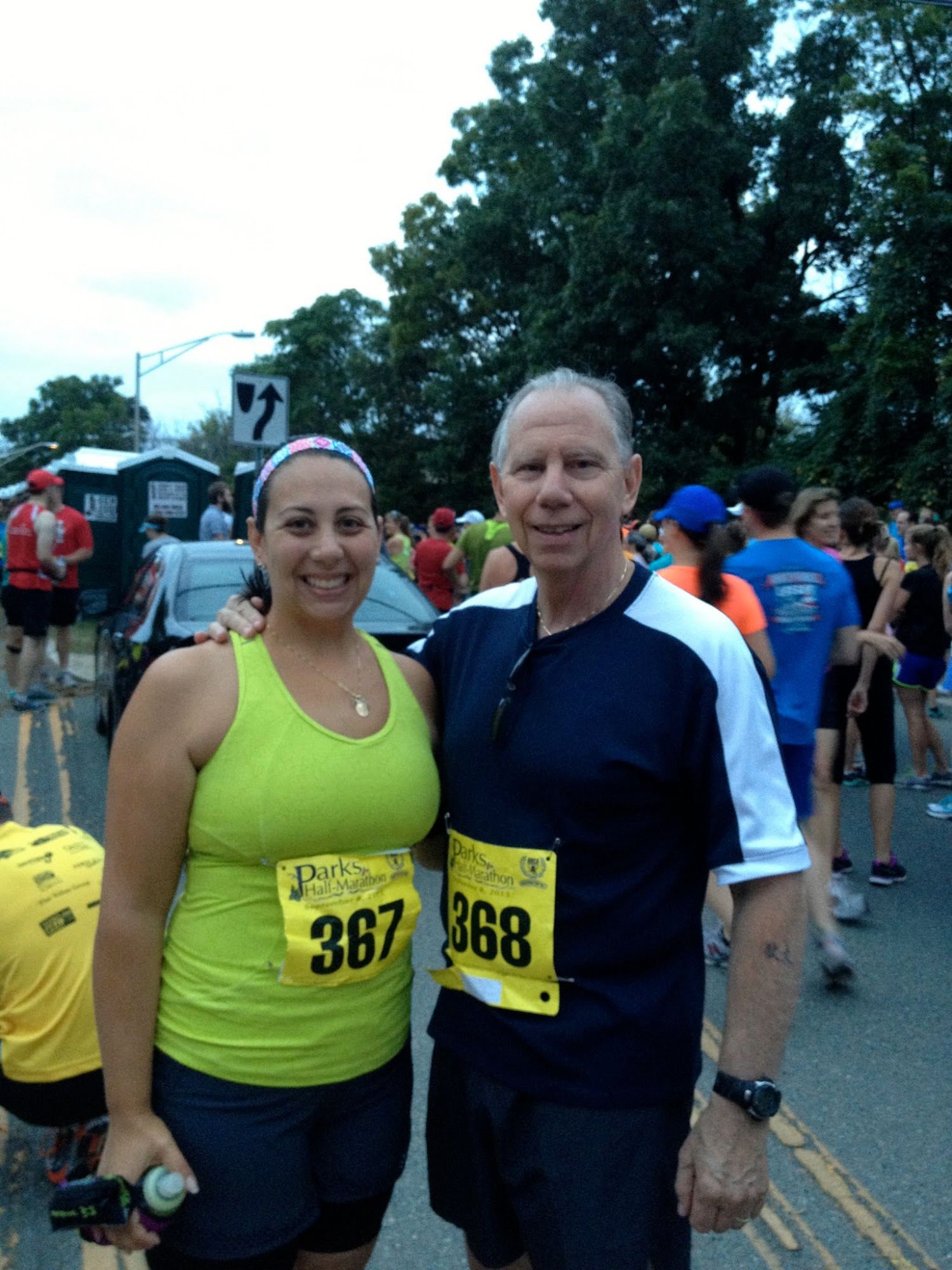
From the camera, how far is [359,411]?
41719mm

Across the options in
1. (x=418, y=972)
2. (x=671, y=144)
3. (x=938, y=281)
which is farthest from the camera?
(x=671, y=144)

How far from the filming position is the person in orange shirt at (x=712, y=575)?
4426mm

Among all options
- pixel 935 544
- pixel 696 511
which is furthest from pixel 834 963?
pixel 935 544

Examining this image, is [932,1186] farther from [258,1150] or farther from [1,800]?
[1,800]

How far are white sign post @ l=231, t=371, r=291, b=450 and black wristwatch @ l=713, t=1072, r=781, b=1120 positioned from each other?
9593 mm

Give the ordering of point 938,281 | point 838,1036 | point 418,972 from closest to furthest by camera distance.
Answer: point 838,1036
point 418,972
point 938,281

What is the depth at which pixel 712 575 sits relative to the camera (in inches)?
176

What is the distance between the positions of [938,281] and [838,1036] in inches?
638

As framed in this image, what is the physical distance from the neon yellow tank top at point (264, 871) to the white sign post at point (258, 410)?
9189mm

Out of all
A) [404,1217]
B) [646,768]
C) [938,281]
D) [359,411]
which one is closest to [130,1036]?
[646,768]

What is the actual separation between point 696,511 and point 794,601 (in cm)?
60

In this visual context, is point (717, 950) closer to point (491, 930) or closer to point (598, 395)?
point (491, 930)

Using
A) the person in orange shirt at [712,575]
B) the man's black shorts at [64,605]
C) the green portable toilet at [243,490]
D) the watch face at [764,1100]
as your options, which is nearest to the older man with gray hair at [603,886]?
the watch face at [764,1100]

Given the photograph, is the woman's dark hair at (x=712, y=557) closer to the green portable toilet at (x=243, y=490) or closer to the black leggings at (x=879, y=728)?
the black leggings at (x=879, y=728)
